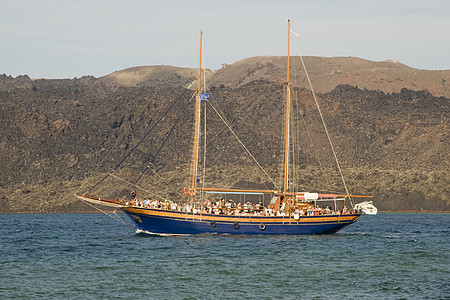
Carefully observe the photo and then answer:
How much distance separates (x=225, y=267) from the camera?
178 ft

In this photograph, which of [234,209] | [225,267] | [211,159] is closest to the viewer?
[225,267]

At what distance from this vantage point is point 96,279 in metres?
49.1

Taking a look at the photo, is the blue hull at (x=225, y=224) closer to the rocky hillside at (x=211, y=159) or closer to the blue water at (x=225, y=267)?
the blue water at (x=225, y=267)

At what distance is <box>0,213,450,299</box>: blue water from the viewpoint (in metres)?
44.8

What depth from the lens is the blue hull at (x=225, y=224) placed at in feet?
238

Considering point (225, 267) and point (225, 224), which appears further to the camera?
point (225, 224)

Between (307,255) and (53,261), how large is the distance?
2089cm

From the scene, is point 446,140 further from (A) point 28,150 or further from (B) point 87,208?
(A) point 28,150

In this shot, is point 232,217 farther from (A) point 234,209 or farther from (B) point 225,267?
(B) point 225,267

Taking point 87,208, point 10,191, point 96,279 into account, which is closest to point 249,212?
point 96,279

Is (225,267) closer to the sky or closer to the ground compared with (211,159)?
closer to the ground

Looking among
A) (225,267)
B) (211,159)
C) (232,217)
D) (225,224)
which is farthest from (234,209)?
(211,159)

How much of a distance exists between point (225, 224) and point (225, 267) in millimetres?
18794

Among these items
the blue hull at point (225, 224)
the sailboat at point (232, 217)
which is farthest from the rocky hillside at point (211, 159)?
the blue hull at point (225, 224)
